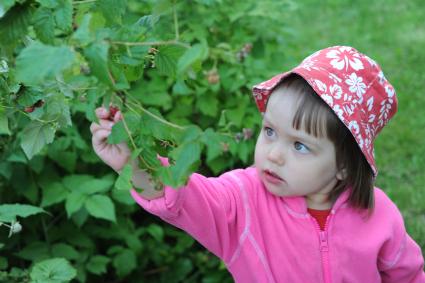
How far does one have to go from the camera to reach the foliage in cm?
113

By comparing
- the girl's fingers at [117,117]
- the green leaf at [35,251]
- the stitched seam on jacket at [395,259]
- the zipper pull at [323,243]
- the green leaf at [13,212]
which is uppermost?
the girl's fingers at [117,117]

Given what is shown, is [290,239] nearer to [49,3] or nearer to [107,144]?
[107,144]

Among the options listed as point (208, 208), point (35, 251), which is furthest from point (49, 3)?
point (35, 251)

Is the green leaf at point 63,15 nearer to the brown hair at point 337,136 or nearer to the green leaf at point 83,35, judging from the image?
the green leaf at point 83,35

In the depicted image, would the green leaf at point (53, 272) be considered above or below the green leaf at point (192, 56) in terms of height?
below

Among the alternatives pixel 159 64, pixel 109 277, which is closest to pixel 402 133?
pixel 109 277

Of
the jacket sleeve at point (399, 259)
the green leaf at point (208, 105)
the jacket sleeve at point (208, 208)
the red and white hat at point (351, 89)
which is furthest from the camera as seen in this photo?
the green leaf at point (208, 105)

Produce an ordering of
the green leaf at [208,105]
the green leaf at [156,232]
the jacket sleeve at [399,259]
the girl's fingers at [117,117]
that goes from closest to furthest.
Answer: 1. the girl's fingers at [117,117]
2. the jacket sleeve at [399,259]
3. the green leaf at [156,232]
4. the green leaf at [208,105]

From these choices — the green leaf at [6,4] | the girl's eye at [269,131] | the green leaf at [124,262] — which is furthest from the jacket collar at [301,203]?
the green leaf at [6,4]

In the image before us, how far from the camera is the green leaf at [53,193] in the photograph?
2.50m

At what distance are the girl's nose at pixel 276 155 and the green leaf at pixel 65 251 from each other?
3.58ft

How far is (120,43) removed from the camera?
112 centimetres

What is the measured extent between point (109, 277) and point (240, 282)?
1106 mm

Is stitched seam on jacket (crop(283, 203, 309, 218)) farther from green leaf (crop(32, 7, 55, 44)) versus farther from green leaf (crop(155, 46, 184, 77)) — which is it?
green leaf (crop(32, 7, 55, 44))
